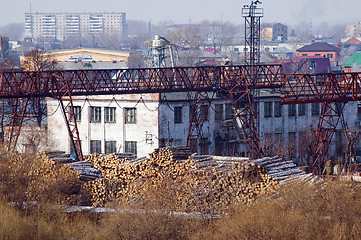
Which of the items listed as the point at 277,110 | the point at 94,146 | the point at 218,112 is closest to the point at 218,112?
the point at 218,112

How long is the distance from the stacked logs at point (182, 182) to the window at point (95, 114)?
14281mm

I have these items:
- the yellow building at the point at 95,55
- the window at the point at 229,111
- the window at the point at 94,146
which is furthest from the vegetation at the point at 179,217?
the yellow building at the point at 95,55

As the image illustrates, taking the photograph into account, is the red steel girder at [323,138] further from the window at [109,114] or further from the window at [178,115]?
the window at [109,114]

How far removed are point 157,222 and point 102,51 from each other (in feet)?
330

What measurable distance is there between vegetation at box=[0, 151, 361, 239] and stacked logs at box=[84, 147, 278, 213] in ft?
1.46

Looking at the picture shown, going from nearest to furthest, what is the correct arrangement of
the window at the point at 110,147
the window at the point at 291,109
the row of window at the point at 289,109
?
1. the window at the point at 110,147
2. the row of window at the point at 289,109
3. the window at the point at 291,109

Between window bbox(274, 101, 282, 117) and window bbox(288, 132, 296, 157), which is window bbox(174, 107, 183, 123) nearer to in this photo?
window bbox(274, 101, 282, 117)

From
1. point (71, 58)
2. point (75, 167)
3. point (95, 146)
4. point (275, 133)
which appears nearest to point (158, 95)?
Answer: point (95, 146)

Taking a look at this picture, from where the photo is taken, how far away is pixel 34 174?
22.7 m

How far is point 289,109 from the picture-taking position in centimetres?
4059

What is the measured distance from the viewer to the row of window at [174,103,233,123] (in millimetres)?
37184

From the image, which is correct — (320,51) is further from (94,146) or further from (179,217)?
(179,217)

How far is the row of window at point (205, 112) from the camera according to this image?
37184 millimetres

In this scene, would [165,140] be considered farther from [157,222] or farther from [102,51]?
[102,51]
